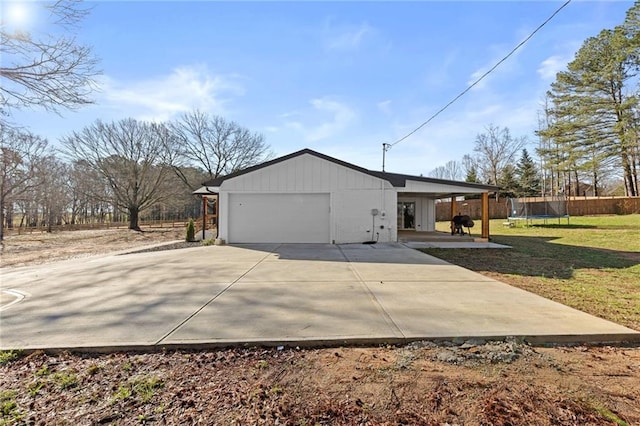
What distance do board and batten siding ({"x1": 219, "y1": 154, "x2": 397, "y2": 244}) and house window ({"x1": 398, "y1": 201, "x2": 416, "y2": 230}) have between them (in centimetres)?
450

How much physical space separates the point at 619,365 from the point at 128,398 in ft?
13.3

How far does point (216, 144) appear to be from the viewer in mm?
30656

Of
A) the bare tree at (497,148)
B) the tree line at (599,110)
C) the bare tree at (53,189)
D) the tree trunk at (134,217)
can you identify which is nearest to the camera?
the tree line at (599,110)

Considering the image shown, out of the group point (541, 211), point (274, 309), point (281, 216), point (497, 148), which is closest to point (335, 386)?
point (274, 309)

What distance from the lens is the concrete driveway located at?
3188mm

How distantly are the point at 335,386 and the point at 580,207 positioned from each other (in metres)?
33.9

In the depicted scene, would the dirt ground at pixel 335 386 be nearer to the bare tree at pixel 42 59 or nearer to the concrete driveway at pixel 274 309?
the concrete driveway at pixel 274 309

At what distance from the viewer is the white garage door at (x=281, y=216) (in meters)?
12.6

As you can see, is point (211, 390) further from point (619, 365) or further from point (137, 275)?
point (137, 275)

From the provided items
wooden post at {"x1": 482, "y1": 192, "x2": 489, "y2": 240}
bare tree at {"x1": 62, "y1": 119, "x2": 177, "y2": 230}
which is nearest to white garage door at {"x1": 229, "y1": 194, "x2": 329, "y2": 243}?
wooden post at {"x1": 482, "y1": 192, "x2": 489, "y2": 240}

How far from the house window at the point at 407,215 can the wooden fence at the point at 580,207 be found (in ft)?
48.6

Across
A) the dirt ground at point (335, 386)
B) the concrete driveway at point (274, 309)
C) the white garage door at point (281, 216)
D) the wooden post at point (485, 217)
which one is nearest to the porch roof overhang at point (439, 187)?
the wooden post at point (485, 217)

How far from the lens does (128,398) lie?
2199 mm

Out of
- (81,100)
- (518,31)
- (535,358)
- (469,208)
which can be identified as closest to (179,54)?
(81,100)
